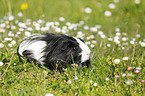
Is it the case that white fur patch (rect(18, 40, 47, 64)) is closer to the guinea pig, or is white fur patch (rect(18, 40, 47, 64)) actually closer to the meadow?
the guinea pig

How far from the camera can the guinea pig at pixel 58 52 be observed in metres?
2.26

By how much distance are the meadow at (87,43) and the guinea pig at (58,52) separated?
0.10m

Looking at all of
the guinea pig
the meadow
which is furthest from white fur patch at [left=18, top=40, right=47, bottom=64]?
the meadow

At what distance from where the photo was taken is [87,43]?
2863mm

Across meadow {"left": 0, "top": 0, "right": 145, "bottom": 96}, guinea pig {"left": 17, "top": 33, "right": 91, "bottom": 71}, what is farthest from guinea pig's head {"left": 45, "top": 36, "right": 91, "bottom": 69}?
meadow {"left": 0, "top": 0, "right": 145, "bottom": 96}

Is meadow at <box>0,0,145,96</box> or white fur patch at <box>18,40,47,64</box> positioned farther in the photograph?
white fur patch at <box>18,40,47,64</box>

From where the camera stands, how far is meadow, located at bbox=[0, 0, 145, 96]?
2.11 metres

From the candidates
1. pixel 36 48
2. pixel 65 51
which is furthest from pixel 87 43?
pixel 36 48

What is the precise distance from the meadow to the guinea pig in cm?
10

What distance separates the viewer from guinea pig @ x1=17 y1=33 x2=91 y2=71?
7.43 feet

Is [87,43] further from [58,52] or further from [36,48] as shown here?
[36,48]

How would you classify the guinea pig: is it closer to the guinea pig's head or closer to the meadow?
the guinea pig's head

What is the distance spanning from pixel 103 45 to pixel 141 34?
0.89 metres


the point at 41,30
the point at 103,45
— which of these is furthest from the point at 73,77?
the point at 41,30
